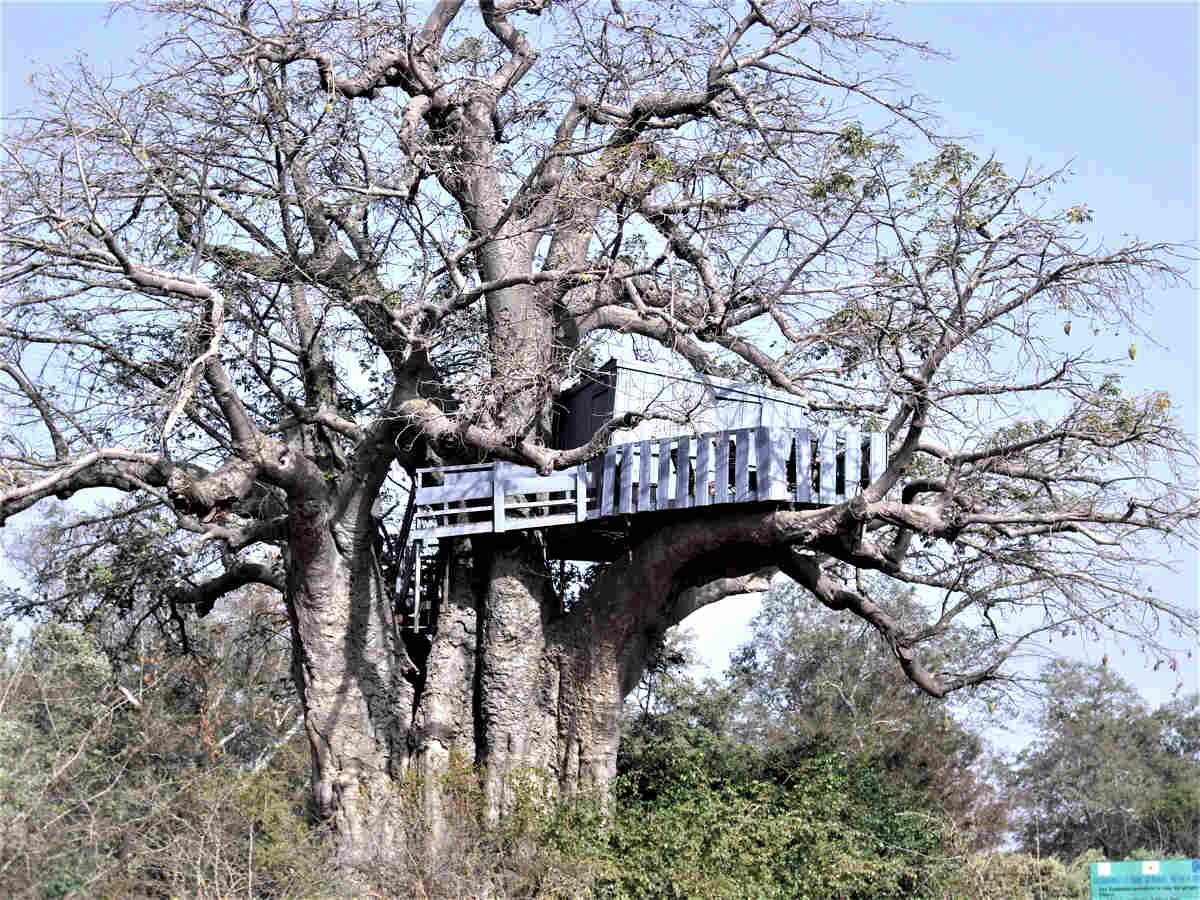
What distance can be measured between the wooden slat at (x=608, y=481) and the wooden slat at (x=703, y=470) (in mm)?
946

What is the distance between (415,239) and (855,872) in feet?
24.6

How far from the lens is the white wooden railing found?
1232 centimetres

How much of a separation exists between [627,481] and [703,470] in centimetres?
79

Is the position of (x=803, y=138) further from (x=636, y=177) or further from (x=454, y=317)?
(x=454, y=317)

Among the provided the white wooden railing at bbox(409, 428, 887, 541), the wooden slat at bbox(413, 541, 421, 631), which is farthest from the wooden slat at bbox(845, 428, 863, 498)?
the wooden slat at bbox(413, 541, 421, 631)

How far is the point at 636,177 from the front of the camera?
12.8 m

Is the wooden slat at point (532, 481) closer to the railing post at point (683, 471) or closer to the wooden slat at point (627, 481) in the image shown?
the wooden slat at point (627, 481)

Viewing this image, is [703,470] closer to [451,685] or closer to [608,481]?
[608,481]

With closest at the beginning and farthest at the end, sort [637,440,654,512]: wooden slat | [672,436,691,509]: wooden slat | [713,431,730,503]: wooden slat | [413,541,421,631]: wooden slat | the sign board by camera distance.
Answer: the sign board, [713,431,730,503]: wooden slat, [672,436,691,509]: wooden slat, [637,440,654,512]: wooden slat, [413,541,421,631]: wooden slat

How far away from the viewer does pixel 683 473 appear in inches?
501

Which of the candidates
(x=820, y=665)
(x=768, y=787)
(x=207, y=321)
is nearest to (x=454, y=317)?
(x=207, y=321)

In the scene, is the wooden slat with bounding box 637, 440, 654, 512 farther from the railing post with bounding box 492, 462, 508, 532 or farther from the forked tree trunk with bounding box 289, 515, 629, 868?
the forked tree trunk with bounding box 289, 515, 629, 868

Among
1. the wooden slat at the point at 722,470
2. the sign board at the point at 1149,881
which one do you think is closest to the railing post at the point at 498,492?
the wooden slat at the point at 722,470

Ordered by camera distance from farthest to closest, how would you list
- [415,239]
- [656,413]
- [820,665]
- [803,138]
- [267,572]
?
[820,665], [267,572], [803,138], [415,239], [656,413]
